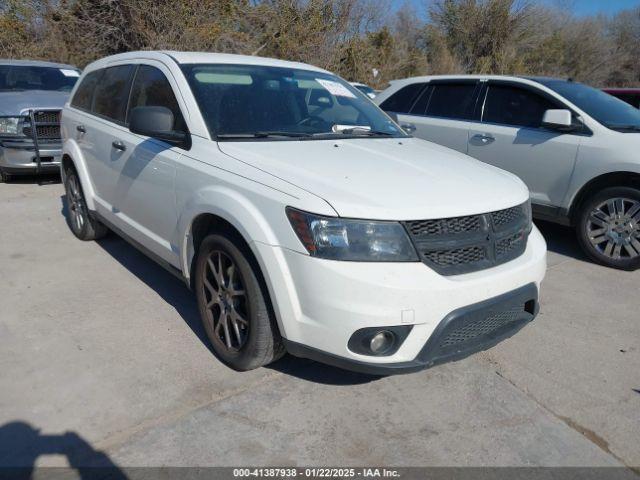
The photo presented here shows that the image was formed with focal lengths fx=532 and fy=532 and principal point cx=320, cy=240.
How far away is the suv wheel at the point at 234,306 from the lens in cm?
273

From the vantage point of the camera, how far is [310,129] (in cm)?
357

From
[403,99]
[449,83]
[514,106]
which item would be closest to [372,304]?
[514,106]

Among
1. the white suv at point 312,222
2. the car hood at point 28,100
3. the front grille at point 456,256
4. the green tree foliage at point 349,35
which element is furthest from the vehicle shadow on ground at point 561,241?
the green tree foliage at point 349,35

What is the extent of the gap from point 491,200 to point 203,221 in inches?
63.7

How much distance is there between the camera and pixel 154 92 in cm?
374

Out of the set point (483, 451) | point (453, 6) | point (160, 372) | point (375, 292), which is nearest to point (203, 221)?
point (160, 372)

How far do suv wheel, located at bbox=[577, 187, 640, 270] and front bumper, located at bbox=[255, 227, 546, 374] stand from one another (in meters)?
2.83

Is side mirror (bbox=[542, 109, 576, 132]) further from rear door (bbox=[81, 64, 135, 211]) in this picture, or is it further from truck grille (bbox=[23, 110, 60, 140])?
truck grille (bbox=[23, 110, 60, 140])


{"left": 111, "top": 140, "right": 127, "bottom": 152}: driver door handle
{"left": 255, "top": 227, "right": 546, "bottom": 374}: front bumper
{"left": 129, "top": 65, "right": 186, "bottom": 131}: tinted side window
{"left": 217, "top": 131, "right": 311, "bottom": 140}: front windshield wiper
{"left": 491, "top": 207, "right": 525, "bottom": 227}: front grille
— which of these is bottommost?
{"left": 255, "top": 227, "right": 546, "bottom": 374}: front bumper

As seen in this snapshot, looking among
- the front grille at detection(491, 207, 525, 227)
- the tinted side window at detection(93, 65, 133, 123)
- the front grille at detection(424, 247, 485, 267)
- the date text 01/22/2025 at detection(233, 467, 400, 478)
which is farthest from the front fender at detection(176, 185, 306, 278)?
the tinted side window at detection(93, 65, 133, 123)

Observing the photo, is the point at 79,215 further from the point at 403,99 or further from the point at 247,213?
the point at 403,99

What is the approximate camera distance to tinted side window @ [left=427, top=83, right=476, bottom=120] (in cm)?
614

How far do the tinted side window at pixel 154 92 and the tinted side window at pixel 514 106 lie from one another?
3.72 meters

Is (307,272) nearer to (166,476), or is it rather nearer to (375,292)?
(375,292)
